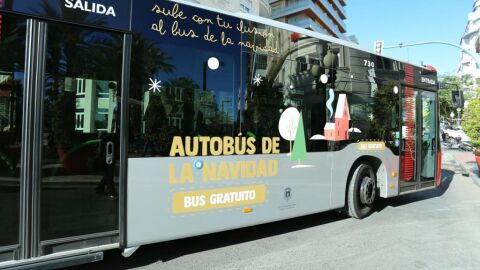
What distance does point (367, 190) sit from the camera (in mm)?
7367

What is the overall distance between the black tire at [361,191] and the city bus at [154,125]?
401 millimetres

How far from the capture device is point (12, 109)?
365 centimetres

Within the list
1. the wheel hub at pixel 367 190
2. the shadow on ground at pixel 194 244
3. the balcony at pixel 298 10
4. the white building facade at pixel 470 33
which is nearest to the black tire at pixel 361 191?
the wheel hub at pixel 367 190

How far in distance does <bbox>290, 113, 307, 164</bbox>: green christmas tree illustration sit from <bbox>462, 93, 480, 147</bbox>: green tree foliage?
10.3 metres

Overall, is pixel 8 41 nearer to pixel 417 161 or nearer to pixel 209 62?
pixel 209 62

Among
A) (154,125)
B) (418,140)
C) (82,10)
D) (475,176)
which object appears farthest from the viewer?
(475,176)

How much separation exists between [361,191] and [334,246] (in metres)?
1.80

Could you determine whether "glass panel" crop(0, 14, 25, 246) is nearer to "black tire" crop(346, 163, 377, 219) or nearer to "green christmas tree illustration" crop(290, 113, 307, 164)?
"green christmas tree illustration" crop(290, 113, 307, 164)

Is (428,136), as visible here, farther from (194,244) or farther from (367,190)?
(194,244)

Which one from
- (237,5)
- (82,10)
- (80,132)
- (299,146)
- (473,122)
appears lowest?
(299,146)

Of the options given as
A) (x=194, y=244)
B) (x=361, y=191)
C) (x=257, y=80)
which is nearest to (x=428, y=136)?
(x=361, y=191)

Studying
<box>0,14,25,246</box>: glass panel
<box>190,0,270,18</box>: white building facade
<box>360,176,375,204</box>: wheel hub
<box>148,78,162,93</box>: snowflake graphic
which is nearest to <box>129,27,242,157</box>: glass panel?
<box>148,78,162,93</box>: snowflake graphic

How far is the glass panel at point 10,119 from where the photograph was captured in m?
3.60

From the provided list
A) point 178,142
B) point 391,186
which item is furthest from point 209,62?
point 391,186
